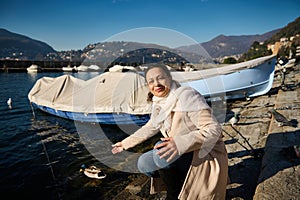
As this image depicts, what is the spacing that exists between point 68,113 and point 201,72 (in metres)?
7.00

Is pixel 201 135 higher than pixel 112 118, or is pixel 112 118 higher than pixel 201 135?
pixel 201 135

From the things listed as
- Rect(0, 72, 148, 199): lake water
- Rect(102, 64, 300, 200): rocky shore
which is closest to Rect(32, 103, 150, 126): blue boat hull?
Rect(0, 72, 148, 199): lake water

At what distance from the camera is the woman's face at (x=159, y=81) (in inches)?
85.3

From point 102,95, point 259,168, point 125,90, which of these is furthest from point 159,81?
point 102,95

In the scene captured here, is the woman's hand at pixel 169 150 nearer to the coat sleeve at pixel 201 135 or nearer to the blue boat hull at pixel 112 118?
the coat sleeve at pixel 201 135

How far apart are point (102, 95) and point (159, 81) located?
677cm

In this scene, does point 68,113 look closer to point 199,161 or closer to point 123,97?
point 123,97

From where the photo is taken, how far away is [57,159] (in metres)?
6.68

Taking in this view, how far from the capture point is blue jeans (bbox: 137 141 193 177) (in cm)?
197

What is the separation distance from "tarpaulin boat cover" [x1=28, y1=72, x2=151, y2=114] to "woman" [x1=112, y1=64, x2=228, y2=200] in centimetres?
533

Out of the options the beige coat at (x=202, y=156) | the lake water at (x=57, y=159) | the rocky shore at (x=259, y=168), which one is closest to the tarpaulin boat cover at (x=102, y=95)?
the lake water at (x=57, y=159)

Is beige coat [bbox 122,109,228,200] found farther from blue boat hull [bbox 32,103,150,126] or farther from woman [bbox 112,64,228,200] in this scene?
blue boat hull [bbox 32,103,150,126]

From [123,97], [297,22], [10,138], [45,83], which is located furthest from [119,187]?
[297,22]

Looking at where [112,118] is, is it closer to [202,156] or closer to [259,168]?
[259,168]
